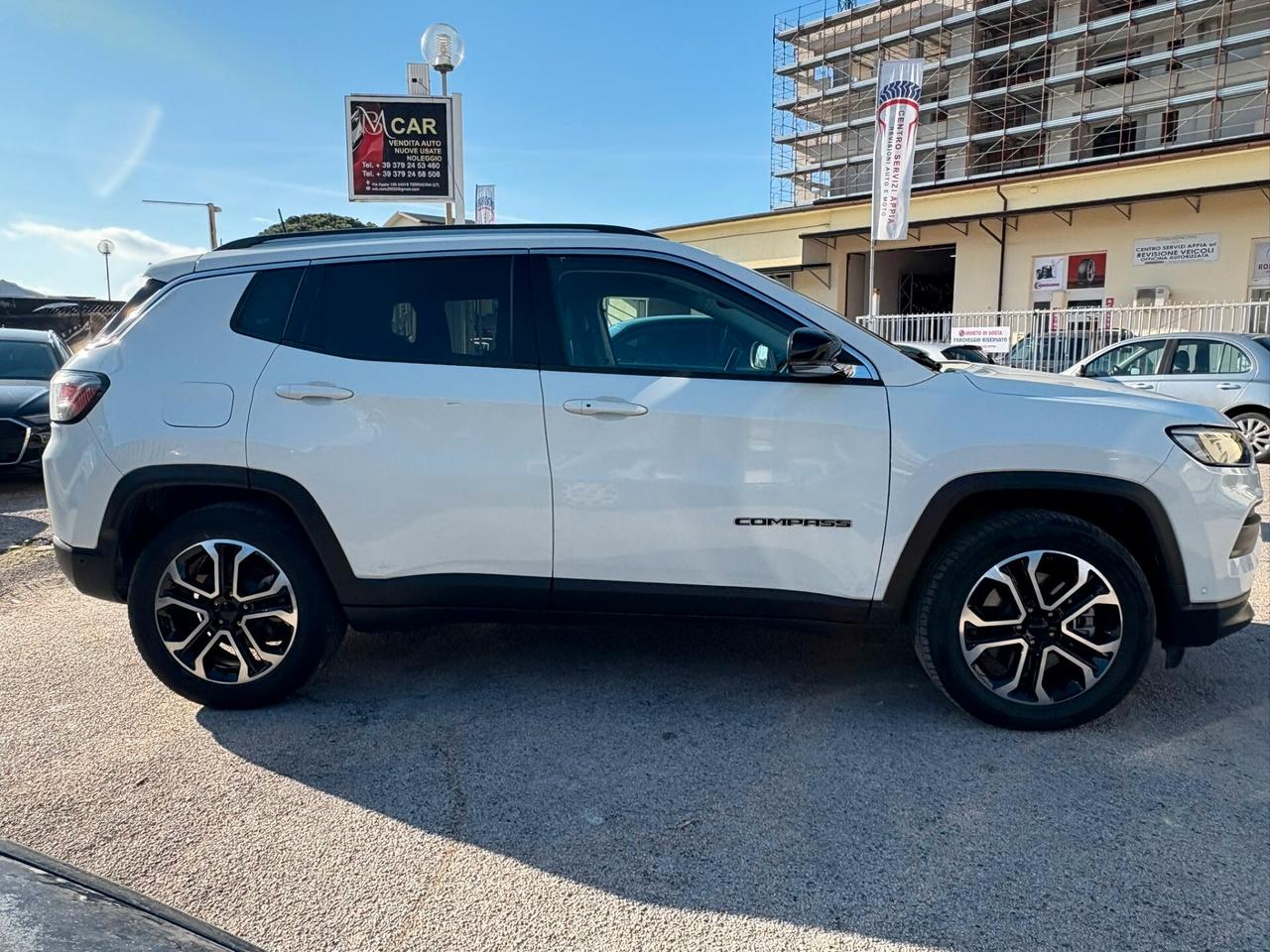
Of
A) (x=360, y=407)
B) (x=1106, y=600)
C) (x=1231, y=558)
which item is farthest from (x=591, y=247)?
(x=1231, y=558)

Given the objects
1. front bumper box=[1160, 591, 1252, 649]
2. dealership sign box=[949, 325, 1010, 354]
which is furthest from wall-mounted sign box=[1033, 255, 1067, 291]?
front bumper box=[1160, 591, 1252, 649]

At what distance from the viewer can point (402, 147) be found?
14766 millimetres

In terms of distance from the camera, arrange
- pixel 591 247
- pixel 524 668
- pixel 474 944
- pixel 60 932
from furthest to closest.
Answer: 1. pixel 524 668
2. pixel 591 247
3. pixel 474 944
4. pixel 60 932

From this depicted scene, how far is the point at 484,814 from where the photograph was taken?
272 centimetres

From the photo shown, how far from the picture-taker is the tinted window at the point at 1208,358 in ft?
31.6

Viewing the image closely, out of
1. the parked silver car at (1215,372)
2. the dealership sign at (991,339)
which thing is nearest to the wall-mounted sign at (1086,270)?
the dealership sign at (991,339)

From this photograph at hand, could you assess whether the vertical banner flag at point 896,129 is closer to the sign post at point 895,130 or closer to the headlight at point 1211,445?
the sign post at point 895,130

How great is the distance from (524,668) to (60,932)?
8.63 feet

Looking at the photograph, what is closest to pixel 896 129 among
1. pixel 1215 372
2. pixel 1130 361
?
pixel 1130 361

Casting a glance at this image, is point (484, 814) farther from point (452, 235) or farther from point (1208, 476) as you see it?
point (1208, 476)

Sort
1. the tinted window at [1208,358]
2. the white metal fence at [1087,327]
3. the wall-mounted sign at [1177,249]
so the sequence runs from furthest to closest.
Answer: the wall-mounted sign at [1177,249], the white metal fence at [1087,327], the tinted window at [1208,358]

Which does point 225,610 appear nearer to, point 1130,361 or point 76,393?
point 76,393

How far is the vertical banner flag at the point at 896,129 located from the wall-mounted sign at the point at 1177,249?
12.7 metres

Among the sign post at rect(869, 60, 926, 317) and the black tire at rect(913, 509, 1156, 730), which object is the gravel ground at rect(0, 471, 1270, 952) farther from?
the sign post at rect(869, 60, 926, 317)
